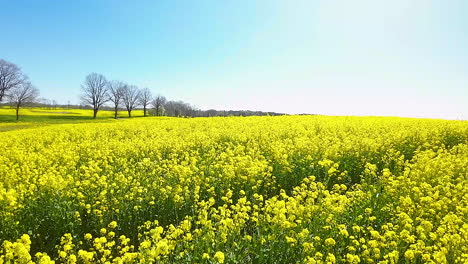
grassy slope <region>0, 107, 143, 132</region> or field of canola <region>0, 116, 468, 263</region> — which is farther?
grassy slope <region>0, 107, 143, 132</region>

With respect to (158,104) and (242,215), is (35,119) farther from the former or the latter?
(242,215)

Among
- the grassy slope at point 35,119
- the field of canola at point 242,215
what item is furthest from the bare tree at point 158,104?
the field of canola at point 242,215

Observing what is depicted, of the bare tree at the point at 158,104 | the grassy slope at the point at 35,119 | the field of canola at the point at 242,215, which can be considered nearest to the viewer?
the field of canola at the point at 242,215

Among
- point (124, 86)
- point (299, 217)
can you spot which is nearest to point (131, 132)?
point (299, 217)

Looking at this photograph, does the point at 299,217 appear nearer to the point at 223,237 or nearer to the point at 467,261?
the point at 223,237

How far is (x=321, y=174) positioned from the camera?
9828 mm

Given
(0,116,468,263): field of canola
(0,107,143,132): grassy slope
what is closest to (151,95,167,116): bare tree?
(0,107,143,132): grassy slope

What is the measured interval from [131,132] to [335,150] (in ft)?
45.5

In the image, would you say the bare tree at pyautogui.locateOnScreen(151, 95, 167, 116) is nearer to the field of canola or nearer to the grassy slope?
the grassy slope

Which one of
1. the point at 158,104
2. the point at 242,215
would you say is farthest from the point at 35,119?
the point at 242,215

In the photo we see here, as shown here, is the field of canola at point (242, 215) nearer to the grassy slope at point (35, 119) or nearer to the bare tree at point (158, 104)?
the grassy slope at point (35, 119)

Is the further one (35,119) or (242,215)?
(35,119)

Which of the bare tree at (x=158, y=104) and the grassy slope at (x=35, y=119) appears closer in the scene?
the grassy slope at (x=35, y=119)

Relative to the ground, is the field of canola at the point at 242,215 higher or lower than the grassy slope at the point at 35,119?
lower
